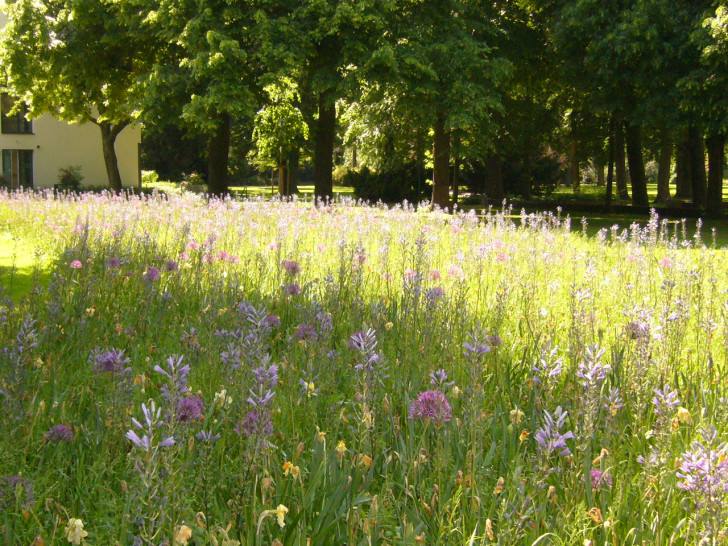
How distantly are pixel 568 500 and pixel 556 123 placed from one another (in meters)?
32.4

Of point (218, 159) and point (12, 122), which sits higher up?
point (12, 122)

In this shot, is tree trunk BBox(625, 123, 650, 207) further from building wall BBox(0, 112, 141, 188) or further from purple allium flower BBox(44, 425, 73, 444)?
purple allium flower BBox(44, 425, 73, 444)

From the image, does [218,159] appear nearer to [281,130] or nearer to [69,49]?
[69,49]

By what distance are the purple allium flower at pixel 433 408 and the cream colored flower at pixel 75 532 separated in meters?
1.16

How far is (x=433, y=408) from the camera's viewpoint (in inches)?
100

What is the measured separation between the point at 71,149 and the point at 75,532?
44805 mm

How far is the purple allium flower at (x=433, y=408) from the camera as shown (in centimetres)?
249

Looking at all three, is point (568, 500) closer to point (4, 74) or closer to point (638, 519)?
point (638, 519)

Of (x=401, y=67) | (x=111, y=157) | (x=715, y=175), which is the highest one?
(x=401, y=67)

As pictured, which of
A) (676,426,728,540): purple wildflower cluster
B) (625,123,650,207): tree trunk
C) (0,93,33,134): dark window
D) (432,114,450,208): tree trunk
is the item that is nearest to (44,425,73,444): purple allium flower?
(676,426,728,540): purple wildflower cluster

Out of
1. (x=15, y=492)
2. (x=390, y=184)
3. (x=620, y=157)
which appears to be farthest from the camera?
(x=390, y=184)

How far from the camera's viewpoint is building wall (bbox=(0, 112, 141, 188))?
41281mm

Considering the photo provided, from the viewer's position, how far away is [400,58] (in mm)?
20969

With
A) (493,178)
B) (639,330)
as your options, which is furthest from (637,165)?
(639,330)
